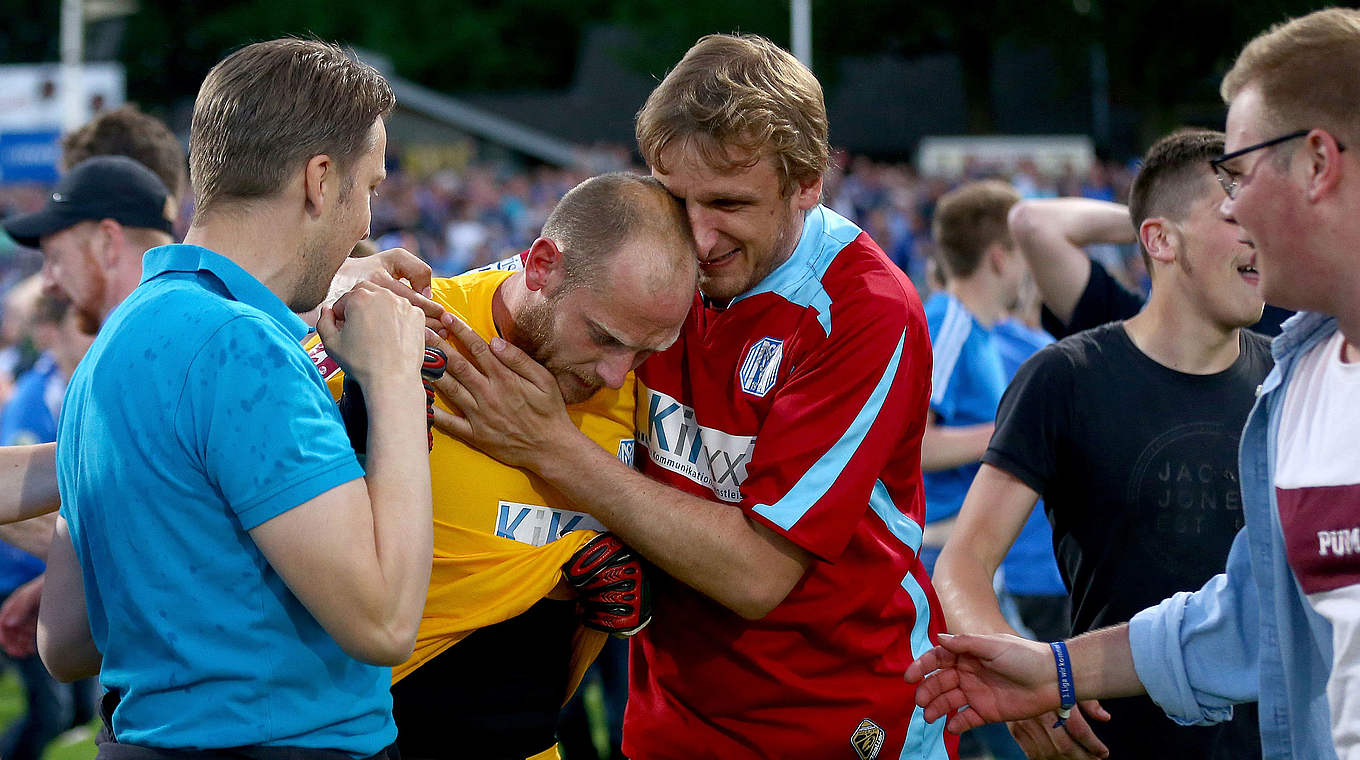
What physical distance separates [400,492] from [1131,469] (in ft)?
6.34

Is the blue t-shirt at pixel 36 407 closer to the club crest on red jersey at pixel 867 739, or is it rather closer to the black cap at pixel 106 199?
the black cap at pixel 106 199

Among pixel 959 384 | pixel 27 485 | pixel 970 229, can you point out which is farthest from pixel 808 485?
pixel 970 229

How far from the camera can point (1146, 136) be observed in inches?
1266

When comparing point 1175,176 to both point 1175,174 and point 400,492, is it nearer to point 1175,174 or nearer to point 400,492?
point 1175,174

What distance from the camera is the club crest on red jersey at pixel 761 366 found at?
8.85 ft

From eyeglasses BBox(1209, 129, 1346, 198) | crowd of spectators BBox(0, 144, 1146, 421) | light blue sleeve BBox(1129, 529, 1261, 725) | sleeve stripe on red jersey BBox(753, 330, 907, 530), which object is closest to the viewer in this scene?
eyeglasses BBox(1209, 129, 1346, 198)

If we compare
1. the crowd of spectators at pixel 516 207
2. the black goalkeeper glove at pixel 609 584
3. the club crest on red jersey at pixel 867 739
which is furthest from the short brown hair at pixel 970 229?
the crowd of spectators at pixel 516 207

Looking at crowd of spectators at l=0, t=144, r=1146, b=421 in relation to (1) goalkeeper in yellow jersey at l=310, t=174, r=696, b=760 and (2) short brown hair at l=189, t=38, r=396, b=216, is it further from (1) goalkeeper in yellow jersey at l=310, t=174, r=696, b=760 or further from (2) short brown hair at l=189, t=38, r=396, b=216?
(2) short brown hair at l=189, t=38, r=396, b=216

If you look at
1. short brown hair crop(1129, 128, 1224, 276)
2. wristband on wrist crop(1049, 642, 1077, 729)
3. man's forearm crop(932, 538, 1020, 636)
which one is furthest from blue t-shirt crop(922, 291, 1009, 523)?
wristband on wrist crop(1049, 642, 1077, 729)

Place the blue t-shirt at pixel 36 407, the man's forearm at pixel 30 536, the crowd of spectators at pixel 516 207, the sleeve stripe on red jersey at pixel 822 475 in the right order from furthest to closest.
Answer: the crowd of spectators at pixel 516 207
the blue t-shirt at pixel 36 407
the man's forearm at pixel 30 536
the sleeve stripe on red jersey at pixel 822 475

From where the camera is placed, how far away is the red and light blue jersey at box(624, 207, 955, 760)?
2.56 meters

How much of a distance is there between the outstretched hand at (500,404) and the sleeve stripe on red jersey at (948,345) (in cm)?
327

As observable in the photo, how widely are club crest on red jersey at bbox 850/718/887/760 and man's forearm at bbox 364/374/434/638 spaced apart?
3.77 ft

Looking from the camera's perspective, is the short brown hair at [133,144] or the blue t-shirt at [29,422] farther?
the blue t-shirt at [29,422]
